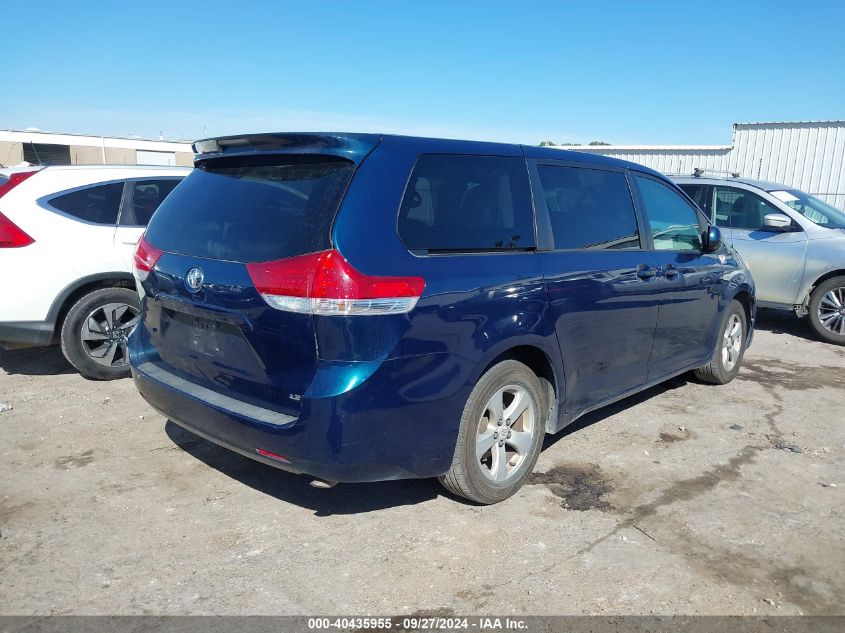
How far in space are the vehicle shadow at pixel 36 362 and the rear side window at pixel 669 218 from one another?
4969 millimetres

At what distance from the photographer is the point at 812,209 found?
8.54 meters

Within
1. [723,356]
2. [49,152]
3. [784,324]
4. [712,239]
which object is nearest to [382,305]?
[712,239]

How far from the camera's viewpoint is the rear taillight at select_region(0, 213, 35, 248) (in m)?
5.12

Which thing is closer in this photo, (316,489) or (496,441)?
(496,441)

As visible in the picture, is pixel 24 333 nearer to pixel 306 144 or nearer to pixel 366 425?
pixel 306 144

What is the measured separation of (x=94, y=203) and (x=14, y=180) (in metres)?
0.59

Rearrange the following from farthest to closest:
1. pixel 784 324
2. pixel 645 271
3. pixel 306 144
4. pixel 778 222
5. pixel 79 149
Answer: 1. pixel 79 149
2. pixel 784 324
3. pixel 778 222
4. pixel 645 271
5. pixel 306 144

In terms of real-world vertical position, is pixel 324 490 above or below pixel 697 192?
below

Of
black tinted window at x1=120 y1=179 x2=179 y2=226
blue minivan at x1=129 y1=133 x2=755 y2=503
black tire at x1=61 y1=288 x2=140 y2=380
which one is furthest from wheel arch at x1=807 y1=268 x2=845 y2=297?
black tire at x1=61 y1=288 x2=140 y2=380

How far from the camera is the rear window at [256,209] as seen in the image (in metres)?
3.03

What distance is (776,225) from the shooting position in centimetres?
802

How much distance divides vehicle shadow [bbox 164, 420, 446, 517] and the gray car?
5.96 m

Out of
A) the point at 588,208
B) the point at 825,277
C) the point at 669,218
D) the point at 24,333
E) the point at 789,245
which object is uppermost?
the point at 588,208

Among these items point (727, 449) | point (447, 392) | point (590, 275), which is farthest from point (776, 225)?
point (447, 392)
